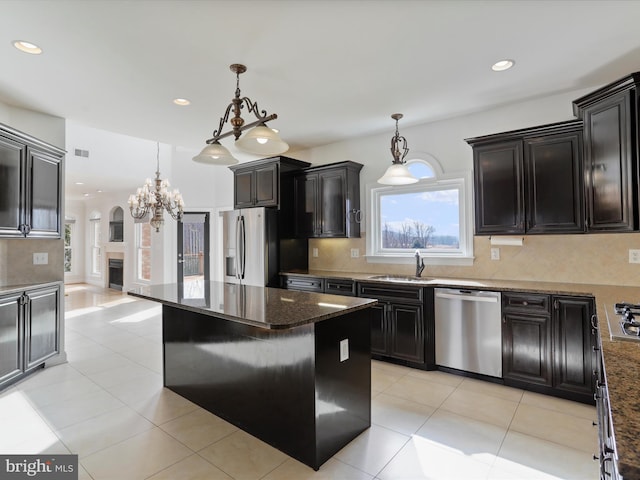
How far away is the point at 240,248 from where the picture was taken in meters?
4.93

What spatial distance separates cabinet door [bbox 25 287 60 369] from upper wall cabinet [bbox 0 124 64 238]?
629mm

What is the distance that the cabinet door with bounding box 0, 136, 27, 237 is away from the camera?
3156 mm

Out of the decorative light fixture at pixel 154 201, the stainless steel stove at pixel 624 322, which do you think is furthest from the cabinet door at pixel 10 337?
the stainless steel stove at pixel 624 322

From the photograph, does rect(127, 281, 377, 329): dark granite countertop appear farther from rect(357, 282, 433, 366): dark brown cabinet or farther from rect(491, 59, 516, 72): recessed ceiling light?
rect(491, 59, 516, 72): recessed ceiling light

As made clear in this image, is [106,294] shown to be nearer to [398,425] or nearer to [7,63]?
→ [7,63]

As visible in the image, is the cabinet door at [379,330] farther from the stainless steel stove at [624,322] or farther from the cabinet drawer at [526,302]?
the stainless steel stove at [624,322]

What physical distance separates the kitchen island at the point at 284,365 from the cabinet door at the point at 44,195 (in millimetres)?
1611

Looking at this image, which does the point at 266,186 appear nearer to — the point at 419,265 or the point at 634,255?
the point at 419,265

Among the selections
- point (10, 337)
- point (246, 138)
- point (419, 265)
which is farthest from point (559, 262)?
point (10, 337)

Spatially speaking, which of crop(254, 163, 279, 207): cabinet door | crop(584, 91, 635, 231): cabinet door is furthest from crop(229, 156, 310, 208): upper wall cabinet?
crop(584, 91, 635, 231): cabinet door

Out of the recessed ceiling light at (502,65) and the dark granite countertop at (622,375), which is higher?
the recessed ceiling light at (502,65)

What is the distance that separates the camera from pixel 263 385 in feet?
7.85

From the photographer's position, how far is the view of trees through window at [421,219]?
4145 mm

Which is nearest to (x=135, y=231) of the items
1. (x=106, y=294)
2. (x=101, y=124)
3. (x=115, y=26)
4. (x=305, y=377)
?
(x=106, y=294)
